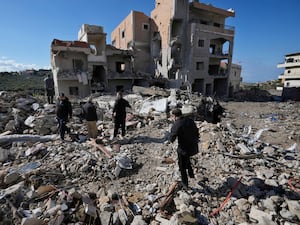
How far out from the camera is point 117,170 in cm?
457

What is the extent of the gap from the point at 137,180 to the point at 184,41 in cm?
2306

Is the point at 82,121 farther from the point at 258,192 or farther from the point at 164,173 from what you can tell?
the point at 258,192

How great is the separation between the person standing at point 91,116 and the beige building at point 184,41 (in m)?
17.6

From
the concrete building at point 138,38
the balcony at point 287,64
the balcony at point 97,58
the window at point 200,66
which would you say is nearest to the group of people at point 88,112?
the balcony at point 97,58

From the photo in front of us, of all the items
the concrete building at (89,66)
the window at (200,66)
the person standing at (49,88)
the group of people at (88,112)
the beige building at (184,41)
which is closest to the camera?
the group of people at (88,112)

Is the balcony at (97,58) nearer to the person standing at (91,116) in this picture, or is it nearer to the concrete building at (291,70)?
the person standing at (91,116)

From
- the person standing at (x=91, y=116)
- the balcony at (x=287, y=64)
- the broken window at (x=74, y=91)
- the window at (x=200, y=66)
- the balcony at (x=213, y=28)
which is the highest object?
the balcony at (x=213, y=28)

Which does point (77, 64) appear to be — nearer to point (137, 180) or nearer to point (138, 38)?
point (138, 38)

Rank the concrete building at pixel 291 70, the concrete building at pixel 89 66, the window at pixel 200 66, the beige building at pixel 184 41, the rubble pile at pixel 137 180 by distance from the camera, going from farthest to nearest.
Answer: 1. the concrete building at pixel 291 70
2. the window at pixel 200 66
3. the beige building at pixel 184 41
4. the concrete building at pixel 89 66
5. the rubble pile at pixel 137 180

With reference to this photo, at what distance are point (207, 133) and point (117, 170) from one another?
378 centimetres

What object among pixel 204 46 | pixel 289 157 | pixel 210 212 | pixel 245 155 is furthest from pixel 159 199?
pixel 204 46

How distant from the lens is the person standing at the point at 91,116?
6.35 meters

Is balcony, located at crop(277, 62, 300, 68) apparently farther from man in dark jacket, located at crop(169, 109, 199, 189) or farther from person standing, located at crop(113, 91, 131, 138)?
man in dark jacket, located at crop(169, 109, 199, 189)

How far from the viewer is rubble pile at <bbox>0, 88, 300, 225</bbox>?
10.5ft
